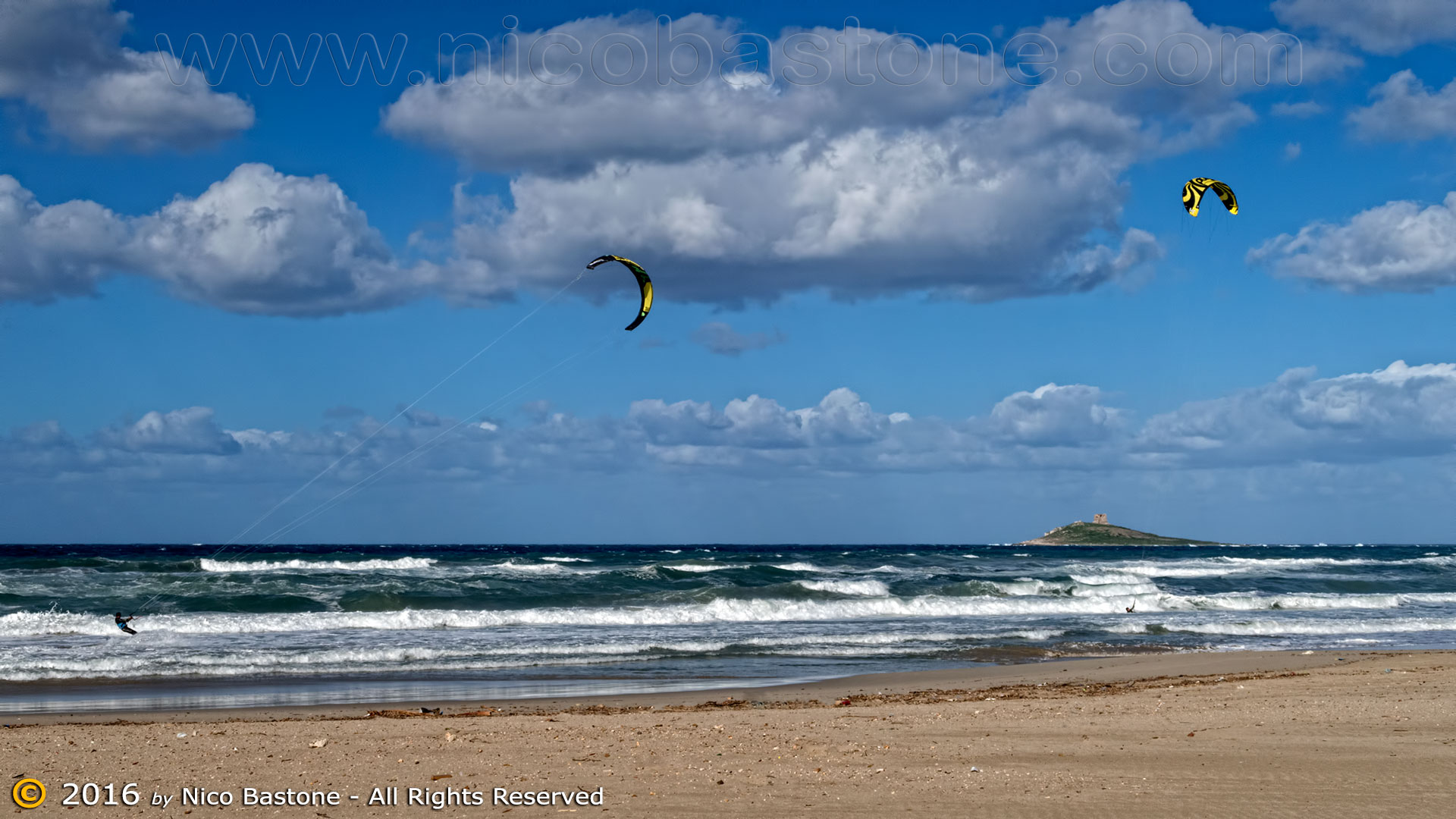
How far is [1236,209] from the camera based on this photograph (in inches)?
674

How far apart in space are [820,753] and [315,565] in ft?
134

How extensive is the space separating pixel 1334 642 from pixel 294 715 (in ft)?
54.2

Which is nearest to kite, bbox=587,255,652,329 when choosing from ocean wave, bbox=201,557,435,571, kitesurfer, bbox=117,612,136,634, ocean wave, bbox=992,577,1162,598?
kitesurfer, bbox=117,612,136,634

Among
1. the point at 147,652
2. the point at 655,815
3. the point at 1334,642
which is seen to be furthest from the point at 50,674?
the point at 1334,642

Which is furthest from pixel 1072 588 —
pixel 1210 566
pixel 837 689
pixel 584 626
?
pixel 837 689

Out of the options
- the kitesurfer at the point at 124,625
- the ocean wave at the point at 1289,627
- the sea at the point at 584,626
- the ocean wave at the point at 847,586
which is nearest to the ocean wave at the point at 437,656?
the sea at the point at 584,626

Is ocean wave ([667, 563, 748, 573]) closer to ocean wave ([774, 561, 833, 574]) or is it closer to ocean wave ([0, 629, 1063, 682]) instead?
ocean wave ([774, 561, 833, 574])

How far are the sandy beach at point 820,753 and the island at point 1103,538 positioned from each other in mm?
90118

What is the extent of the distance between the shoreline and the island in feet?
275

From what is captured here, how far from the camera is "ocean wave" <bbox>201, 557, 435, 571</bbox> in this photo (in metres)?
40.3

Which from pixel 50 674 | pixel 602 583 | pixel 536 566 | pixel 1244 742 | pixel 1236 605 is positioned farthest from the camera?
pixel 536 566

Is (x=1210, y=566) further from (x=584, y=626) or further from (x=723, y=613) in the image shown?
(x=584, y=626)

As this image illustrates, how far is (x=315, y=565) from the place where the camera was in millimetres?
44438

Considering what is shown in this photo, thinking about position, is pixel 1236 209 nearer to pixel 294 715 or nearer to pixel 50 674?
pixel 294 715
